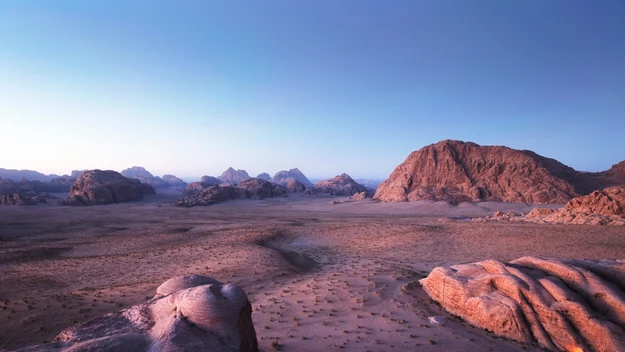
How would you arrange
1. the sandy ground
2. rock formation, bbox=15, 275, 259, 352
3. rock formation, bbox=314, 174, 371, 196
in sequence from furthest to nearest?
rock formation, bbox=314, 174, 371, 196
the sandy ground
rock formation, bbox=15, 275, 259, 352

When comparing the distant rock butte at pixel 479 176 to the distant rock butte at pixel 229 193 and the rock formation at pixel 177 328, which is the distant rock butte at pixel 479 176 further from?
the rock formation at pixel 177 328

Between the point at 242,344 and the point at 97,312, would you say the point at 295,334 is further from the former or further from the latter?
the point at 97,312

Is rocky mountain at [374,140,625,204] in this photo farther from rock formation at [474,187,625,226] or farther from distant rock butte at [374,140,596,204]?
rock formation at [474,187,625,226]

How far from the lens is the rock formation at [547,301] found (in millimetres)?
7672

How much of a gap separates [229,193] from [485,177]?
2427 inches

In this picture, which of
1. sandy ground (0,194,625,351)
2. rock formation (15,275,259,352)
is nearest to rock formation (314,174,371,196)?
sandy ground (0,194,625,351)

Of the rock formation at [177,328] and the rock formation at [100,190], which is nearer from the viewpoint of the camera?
the rock formation at [177,328]

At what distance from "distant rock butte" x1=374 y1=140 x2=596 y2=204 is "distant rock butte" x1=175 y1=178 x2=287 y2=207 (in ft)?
116

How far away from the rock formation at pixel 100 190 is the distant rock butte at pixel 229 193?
14548 millimetres

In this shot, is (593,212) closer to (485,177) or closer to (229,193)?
(485,177)

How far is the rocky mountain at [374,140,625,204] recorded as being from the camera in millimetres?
52281

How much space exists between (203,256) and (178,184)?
580 ft

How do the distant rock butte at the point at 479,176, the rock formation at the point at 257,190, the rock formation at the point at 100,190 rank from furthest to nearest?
the rock formation at the point at 257,190, the rock formation at the point at 100,190, the distant rock butte at the point at 479,176

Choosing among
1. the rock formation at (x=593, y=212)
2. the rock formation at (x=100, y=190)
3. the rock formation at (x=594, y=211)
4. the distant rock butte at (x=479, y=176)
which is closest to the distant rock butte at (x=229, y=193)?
the rock formation at (x=100, y=190)
